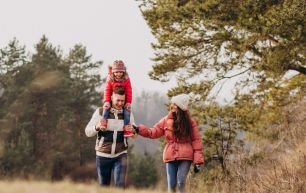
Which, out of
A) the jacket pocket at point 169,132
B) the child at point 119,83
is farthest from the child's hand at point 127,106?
the jacket pocket at point 169,132

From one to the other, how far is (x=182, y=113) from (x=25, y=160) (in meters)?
27.9

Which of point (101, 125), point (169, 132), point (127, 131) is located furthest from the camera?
point (169, 132)

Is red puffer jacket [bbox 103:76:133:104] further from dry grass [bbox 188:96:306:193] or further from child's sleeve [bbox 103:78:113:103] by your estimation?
dry grass [bbox 188:96:306:193]

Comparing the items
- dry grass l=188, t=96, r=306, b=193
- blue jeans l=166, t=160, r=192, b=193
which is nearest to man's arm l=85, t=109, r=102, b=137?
blue jeans l=166, t=160, r=192, b=193

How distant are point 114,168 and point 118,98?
83 cm

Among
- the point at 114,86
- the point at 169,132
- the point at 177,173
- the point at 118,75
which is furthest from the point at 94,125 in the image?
the point at 177,173

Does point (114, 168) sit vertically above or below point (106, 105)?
below

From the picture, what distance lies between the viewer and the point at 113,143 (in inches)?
243

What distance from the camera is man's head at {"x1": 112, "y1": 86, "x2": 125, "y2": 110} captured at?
20.5 feet

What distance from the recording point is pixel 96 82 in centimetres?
4541

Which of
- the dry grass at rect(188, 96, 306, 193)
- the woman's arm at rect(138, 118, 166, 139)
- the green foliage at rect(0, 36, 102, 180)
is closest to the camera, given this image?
the woman's arm at rect(138, 118, 166, 139)

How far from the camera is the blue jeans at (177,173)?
21.5ft

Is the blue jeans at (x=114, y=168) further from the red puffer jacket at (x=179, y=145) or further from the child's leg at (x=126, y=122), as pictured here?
the red puffer jacket at (x=179, y=145)

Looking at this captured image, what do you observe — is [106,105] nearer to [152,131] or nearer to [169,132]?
[152,131]
